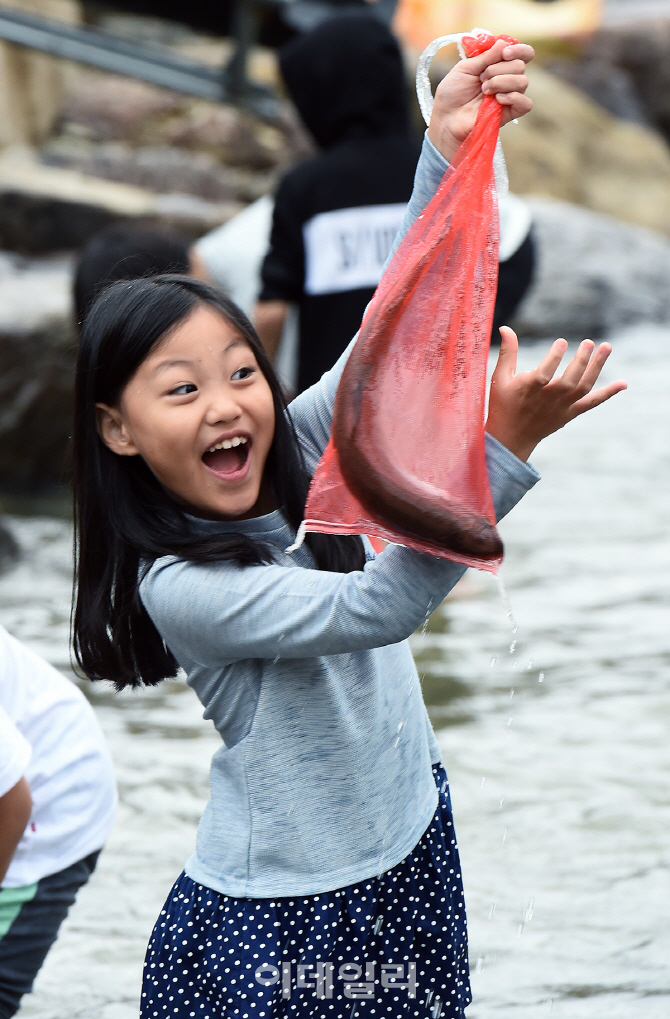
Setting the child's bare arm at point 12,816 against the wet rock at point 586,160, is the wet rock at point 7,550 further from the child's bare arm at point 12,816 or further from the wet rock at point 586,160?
the wet rock at point 586,160

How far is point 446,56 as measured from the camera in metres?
14.4

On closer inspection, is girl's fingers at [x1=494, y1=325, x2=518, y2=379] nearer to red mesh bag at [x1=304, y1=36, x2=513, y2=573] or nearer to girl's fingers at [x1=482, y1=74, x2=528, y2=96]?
red mesh bag at [x1=304, y1=36, x2=513, y2=573]

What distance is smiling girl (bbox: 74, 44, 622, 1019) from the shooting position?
1325 mm

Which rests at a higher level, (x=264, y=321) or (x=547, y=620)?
(x=264, y=321)

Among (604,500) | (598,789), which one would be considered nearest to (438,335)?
(598,789)

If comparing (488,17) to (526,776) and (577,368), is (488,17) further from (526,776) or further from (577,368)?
(577,368)

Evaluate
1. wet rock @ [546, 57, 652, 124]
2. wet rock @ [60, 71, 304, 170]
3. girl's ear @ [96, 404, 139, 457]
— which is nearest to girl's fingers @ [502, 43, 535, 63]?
girl's ear @ [96, 404, 139, 457]

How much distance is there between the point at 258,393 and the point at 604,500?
4.53 m

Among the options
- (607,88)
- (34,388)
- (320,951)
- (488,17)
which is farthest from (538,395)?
(488,17)

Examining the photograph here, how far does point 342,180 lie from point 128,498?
202cm

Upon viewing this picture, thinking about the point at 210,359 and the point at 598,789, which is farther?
the point at 598,789

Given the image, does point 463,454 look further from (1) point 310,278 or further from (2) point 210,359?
(1) point 310,278

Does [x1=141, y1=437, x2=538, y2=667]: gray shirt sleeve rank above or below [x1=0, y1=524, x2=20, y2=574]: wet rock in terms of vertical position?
Answer: above

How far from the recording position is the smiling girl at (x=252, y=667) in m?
1.33
